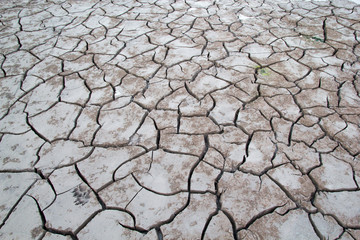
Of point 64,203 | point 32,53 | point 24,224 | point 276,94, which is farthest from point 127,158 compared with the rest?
point 32,53

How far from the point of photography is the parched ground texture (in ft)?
5.08

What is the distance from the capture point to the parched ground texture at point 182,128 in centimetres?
155

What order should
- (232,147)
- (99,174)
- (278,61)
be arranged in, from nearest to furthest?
(99,174), (232,147), (278,61)

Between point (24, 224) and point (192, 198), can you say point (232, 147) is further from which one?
point (24, 224)

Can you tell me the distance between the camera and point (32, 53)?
120 inches

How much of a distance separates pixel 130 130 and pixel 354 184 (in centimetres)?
161

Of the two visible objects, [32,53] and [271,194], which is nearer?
[271,194]

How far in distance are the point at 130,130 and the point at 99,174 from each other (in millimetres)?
455

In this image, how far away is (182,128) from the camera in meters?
2.11

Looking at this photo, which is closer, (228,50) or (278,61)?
(278,61)

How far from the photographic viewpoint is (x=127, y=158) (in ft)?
6.18

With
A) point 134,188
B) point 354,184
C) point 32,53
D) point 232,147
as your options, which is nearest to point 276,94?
point 232,147

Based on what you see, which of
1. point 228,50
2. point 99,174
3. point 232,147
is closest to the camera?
point 99,174

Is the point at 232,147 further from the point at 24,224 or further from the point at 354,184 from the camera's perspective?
the point at 24,224
